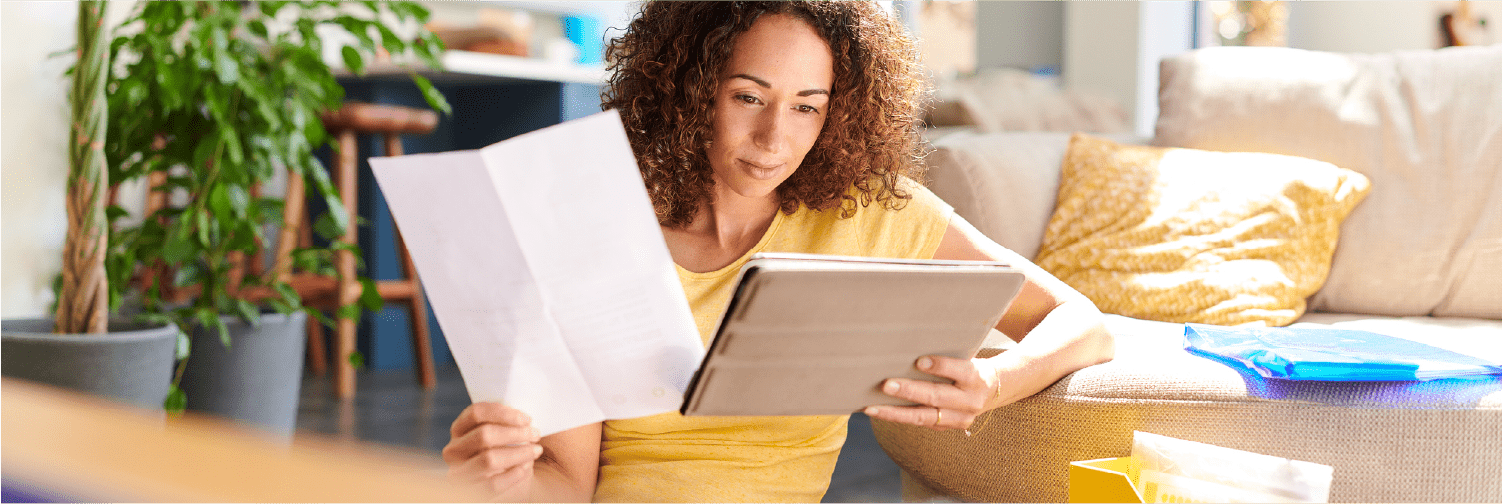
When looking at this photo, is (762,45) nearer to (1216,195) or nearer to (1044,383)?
(1044,383)

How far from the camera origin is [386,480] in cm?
19

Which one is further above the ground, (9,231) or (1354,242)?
(9,231)

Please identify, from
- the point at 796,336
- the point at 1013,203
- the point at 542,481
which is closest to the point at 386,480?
the point at 796,336

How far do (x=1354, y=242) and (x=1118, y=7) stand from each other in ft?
8.11

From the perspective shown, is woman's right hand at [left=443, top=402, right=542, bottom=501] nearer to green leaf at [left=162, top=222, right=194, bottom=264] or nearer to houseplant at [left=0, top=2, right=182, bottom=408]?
houseplant at [left=0, top=2, right=182, bottom=408]

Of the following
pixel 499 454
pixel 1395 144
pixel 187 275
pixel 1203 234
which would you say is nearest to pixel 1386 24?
pixel 1395 144

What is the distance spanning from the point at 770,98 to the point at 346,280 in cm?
212

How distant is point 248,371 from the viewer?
203cm

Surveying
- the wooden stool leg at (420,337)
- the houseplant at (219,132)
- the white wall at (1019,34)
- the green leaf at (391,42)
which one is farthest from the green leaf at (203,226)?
the white wall at (1019,34)

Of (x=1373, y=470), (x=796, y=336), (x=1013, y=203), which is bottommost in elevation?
(x=1373, y=470)

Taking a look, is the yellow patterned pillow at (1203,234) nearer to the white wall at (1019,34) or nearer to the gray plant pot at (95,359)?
the gray plant pot at (95,359)

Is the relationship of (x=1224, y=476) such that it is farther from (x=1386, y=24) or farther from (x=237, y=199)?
(x=1386, y=24)

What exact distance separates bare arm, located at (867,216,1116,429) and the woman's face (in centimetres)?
22

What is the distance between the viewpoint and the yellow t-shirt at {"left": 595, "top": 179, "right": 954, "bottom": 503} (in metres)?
0.96
